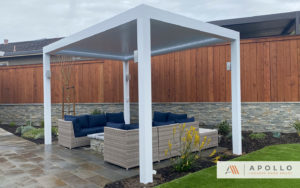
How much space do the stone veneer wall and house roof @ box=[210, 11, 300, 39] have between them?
10.2ft

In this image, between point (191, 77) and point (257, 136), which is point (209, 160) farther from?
point (191, 77)

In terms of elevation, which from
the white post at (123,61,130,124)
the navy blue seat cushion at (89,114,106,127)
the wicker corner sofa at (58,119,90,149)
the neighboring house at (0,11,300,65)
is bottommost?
the wicker corner sofa at (58,119,90,149)

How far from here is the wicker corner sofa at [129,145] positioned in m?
4.62

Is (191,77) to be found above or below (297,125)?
above

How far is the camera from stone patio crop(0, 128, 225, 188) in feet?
13.1

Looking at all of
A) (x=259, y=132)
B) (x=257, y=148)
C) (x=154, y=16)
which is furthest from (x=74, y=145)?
(x=259, y=132)

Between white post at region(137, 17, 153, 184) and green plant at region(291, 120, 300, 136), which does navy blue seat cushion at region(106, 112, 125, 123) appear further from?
green plant at region(291, 120, 300, 136)

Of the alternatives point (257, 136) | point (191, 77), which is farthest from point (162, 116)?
point (257, 136)

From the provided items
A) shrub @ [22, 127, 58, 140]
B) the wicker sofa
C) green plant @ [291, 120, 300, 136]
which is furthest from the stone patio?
green plant @ [291, 120, 300, 136]

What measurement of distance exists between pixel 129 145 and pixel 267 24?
8.35 metres

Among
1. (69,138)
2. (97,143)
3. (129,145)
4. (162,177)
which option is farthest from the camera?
(69,138)

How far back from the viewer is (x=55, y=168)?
477cm

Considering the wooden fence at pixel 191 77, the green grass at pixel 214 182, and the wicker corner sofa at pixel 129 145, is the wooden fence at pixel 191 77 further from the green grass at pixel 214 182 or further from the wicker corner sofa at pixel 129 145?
the green grass at pixel 214 182

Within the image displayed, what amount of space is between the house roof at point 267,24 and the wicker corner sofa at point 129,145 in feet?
20.9
